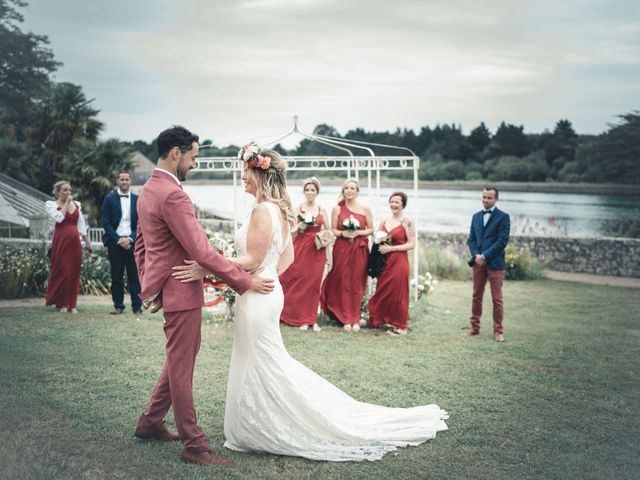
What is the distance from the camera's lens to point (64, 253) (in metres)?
9.26

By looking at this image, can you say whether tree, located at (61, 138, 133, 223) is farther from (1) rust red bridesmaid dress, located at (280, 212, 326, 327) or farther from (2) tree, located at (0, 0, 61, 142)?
(1) rust red bridesmaid dress, located at (280, 212, 326, 327)

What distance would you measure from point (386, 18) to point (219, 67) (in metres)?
6.40

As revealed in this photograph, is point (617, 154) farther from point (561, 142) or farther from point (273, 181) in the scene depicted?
point (273, 181)

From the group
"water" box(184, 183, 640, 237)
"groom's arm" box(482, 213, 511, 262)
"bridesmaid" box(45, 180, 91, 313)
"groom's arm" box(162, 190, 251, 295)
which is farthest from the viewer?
"water" box(184, 183, 640, 237)

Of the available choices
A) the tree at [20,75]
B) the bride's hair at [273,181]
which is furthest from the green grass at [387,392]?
the tree at [20,75]

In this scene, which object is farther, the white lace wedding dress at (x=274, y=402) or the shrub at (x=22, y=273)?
the shrub at (x=22, y=273)

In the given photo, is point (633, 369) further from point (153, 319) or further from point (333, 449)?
point (153, 319)

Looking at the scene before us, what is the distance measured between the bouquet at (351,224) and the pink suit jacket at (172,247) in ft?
16.3

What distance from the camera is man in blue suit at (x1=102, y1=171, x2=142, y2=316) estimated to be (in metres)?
8.91

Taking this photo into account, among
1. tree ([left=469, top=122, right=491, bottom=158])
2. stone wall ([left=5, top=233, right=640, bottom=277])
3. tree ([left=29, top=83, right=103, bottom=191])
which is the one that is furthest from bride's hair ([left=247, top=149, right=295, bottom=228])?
tree ([left=469, top=122, right=491, bottom=158])

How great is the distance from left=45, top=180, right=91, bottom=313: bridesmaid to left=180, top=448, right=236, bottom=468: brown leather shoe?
591 cm

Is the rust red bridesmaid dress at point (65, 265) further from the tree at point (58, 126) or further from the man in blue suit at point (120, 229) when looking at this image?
the tree at point (58, 126)

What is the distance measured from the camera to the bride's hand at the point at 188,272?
3721mm

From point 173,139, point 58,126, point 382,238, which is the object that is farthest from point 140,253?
point 58,126
